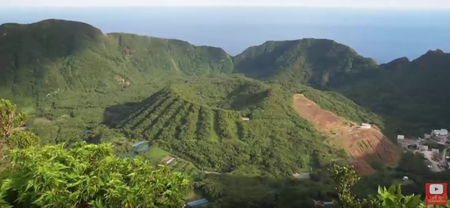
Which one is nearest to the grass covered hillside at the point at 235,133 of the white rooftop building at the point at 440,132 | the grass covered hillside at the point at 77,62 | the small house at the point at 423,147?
the small house at the point at 423,147

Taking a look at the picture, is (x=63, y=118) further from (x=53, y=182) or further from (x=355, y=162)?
(x=53, y=182)

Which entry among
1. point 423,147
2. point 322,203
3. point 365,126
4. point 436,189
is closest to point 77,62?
point 365,126

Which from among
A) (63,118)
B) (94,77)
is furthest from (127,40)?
(63,118)

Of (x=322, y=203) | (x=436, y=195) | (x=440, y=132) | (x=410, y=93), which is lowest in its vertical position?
(x=322, y=203)

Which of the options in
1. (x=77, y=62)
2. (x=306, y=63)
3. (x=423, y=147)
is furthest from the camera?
(x=306, y=63)

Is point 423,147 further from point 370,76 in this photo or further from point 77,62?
point 77,62

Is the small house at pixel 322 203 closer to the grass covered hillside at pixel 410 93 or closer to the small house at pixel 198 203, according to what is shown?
the small house at pixel 198 203
